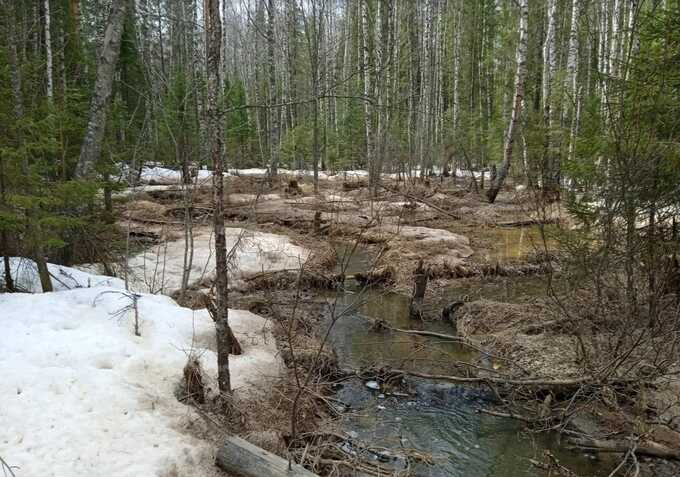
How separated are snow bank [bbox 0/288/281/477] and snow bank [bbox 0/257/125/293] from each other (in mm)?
665

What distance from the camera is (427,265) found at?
947 cm

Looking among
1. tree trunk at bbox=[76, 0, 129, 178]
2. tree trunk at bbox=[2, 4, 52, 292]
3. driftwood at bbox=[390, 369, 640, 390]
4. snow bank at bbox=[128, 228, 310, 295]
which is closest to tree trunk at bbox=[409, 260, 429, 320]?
snow bank at bbox=[128, 228, 310, 295]

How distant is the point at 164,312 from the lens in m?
5.38

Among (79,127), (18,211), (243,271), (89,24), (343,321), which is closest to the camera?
(18,211)

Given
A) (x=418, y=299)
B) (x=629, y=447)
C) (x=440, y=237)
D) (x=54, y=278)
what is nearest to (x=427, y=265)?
(x=418, y=299)

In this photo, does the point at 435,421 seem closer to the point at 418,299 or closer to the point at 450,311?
the point at 450,311

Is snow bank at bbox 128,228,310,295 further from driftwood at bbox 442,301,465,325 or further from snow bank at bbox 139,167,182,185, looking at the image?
snow bank at bbox 139,167,182,185

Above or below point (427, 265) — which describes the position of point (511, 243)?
above

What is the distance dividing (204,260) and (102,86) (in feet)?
11.8

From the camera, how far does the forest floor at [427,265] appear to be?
472 cm

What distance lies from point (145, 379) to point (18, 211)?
98.1 inches

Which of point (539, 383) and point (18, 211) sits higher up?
point (18, 211)

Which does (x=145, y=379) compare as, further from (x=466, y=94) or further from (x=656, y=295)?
(x=466, y=94)

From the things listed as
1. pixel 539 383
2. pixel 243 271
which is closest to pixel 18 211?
pixel 243 271
